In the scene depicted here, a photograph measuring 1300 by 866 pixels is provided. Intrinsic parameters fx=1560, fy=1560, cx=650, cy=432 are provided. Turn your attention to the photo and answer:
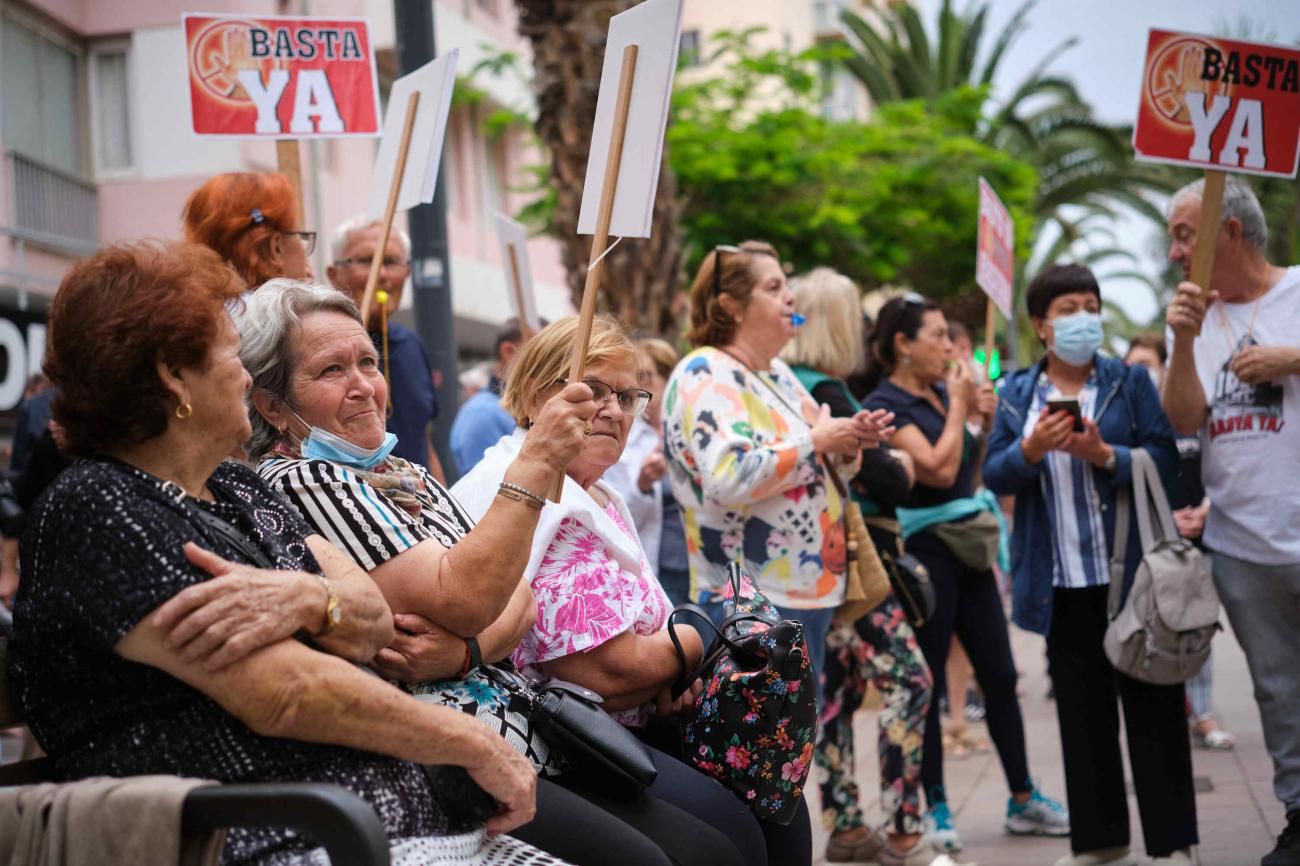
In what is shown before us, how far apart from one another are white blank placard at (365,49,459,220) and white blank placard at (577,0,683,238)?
1092mm

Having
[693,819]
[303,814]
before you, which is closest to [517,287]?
[693,819]

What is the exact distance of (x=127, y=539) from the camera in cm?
246

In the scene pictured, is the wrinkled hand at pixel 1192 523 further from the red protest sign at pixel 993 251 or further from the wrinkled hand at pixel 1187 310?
the wrinkled hand at pixel 1187 310

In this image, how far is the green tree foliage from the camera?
21984 millimetres

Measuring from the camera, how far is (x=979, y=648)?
21.5ft

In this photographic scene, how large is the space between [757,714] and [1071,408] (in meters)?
2.30

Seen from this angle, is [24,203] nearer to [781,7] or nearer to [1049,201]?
[1049,201]

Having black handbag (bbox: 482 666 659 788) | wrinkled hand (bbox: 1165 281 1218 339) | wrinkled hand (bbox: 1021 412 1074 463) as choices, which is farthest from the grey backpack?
black handbag (bbox: 482 666 659 788)

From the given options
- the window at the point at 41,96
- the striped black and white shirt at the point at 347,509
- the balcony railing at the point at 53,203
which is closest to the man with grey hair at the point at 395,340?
the striped black and white shirt at the point at 347,509

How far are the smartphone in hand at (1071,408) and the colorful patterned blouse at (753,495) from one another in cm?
84

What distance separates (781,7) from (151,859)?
48.3 m

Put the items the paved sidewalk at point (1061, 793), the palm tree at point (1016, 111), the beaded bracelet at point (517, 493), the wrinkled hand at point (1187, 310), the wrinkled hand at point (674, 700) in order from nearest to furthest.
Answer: the beaded bracelet at point (517, 493)
the wrinkled hand at point (674, 700)
the wrinkled hand at point (1187, 310)
the paved sidewalk at point (1061, 793)
the palm tree at point (1016, 111)

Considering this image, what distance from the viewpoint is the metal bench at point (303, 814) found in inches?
89.3

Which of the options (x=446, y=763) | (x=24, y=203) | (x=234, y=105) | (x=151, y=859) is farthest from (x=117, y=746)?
(x=24, y=203)
